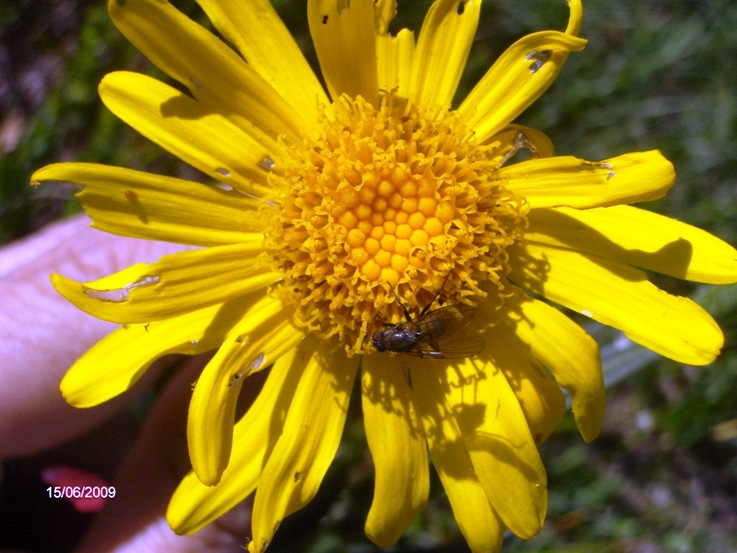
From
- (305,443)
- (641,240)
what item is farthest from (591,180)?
(305,443)

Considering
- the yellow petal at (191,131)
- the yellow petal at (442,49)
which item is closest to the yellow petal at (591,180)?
the yellow petal at (442,49)

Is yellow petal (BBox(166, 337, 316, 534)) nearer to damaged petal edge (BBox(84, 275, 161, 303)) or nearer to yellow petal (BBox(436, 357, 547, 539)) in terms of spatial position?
damaged petal edge (BBox(84, 275, 161, 303))

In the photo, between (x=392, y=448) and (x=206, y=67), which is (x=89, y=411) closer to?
(x=392, y=448)

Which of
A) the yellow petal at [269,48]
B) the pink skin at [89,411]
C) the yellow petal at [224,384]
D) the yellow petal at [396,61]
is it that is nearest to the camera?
the yellow petal at [224,384]

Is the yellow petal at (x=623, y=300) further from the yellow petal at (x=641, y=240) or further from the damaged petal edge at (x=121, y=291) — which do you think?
the damaged petal edge at (x=121, y=291)

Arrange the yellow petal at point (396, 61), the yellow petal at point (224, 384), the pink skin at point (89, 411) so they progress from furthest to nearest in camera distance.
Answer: the pink skin at point (89, 411), the yellow petal at point (396, 61), the yellow petal at point (224, 384)
